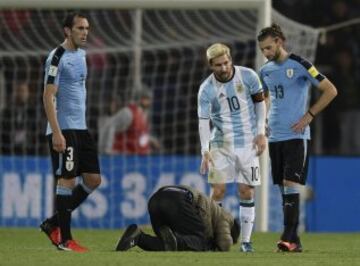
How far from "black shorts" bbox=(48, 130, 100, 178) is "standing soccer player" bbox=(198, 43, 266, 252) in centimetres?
89

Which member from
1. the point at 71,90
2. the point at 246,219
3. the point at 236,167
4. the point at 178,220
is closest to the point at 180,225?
the point at 178,220

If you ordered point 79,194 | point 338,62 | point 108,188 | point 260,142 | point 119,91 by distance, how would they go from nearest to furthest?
1. point 260,142
2. point 79,194
3. point 108,188
4. point 119,91
5. point 338,62

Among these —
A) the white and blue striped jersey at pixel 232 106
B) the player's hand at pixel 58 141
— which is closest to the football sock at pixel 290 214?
the white and blue striped jersey at pixel 232 106

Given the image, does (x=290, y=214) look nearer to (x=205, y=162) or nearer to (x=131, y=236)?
(x=205, y=162)

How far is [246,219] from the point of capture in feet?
32.7

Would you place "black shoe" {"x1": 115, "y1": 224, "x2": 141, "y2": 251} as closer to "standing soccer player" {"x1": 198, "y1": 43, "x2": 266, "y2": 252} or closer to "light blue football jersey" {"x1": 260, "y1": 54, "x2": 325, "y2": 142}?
"standing soccer player" {"x1": 198, "y1": 43, "x2": 266, "y2": 252}

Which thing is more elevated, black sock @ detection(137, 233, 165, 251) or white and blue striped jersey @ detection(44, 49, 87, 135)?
white and blue striped jersey @ detection(44, 49, 87, 135)

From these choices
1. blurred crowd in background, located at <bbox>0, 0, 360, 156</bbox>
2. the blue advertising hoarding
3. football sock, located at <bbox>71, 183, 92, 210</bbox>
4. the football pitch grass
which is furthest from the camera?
blurred crowd in background, located at <bbox>0, 0, 360, 156</bbox>

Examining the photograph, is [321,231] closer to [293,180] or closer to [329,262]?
[293,180]

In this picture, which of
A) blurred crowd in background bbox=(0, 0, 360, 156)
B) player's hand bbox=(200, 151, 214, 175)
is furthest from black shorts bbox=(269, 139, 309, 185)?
blurred crowd in background bbox=(0, 0, 360, 156)

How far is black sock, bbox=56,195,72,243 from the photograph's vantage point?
9.68 meters

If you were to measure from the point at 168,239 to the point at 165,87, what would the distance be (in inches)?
274

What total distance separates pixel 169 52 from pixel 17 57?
191cm

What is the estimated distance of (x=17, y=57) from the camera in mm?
15539
